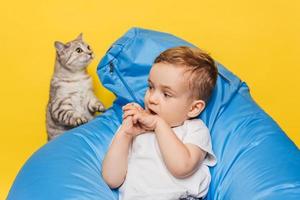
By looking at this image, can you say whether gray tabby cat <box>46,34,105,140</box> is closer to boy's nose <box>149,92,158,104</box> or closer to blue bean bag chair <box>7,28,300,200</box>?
blue bean bag chair <box>7,28,300,200</box>

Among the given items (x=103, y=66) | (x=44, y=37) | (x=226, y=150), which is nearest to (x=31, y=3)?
(x=44, y=37)

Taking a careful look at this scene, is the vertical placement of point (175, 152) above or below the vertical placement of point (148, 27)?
below

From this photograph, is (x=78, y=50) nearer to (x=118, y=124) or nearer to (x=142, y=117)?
(x=118, y=124)

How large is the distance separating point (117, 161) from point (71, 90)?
0.54m

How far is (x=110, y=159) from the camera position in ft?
4.94

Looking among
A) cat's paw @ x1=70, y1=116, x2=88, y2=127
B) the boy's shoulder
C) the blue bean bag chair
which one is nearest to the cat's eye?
the blue bean bag chair

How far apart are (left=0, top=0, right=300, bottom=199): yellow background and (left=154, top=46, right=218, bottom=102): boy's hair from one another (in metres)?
0.55

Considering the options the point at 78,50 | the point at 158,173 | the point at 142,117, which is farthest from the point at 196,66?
the point at 78,50

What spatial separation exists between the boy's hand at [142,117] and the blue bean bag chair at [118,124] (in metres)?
0.20

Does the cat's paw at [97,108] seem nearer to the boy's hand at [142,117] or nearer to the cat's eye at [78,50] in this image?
the cat's eye at [78,50]

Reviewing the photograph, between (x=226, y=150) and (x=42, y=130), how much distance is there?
0.91 metres

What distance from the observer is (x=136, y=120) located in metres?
1.51

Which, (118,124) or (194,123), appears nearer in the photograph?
(194,123)

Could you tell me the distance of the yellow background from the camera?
207 centimetres
